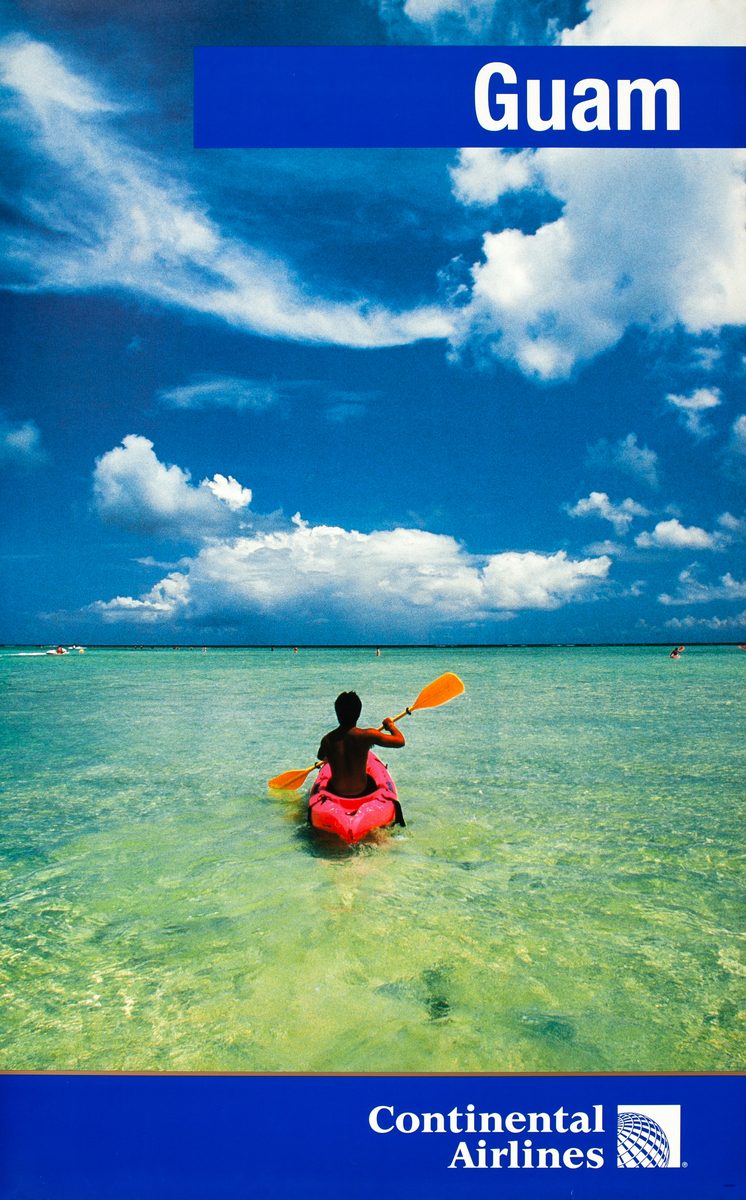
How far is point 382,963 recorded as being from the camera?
3.85 m

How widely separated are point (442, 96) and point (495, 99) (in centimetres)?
24

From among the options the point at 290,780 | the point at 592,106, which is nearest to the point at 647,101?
the point at 592,106

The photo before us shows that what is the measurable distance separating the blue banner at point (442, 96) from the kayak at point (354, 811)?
504 cm

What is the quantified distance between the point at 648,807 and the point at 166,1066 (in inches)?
244
